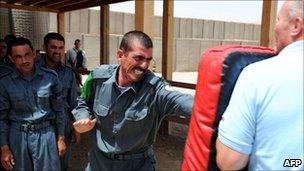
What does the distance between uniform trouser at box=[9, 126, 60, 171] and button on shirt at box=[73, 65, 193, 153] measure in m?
0.73

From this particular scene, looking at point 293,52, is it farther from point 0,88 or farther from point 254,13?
point 254,13

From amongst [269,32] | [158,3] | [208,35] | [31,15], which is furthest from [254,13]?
[269,32]

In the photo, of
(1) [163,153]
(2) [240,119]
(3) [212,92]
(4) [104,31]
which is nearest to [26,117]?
(3) [212,92]

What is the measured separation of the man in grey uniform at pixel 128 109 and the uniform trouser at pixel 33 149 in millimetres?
715

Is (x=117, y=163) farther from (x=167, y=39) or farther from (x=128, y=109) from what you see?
(x=167, y=39)

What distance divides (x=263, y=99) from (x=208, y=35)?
2436cm

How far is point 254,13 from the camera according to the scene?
63406mm

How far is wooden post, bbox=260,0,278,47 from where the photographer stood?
4852 millimetres

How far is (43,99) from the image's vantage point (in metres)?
3.07

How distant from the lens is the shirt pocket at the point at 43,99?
3.06 meters

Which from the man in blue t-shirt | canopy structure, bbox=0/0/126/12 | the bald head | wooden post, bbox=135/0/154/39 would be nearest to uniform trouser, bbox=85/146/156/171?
the man in blue t-shirt

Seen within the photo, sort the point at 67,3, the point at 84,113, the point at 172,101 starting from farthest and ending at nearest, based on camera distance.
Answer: the point at 67,3 → the point at 84,113 → the point at 172,101

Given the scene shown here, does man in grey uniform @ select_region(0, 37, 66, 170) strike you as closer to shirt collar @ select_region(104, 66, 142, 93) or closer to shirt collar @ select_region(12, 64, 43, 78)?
shirt collar @ select_region(12, 64, 43, 78)

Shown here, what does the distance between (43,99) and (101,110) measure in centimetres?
81
